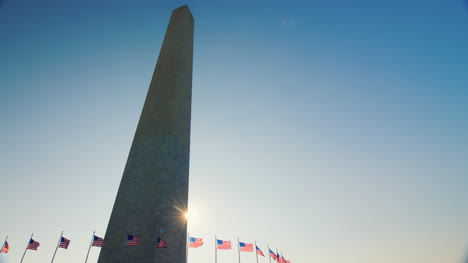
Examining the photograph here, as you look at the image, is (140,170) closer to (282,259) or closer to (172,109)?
(172,109)

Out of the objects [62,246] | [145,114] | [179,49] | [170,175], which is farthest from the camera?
[179,49]

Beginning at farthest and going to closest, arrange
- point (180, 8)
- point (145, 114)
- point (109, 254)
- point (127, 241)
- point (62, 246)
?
point (180, 8) → point (145, 114) → point (62, 246) → point (109, 254) → point (127, 241)

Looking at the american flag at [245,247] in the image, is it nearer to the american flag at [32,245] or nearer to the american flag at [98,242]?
the american flag at [98,242]

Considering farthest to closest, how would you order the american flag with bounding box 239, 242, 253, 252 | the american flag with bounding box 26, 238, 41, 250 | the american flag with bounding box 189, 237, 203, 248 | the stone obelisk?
the american flag with bounding box 239, 242, 253, 252
the american flag with bounding box 189, 237, 203, 248
the american flag with bounding box 26, 238, 41, 250
the stone obelisk

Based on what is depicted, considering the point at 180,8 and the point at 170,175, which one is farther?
the point at 180,8

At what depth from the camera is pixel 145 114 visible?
66.7 ft

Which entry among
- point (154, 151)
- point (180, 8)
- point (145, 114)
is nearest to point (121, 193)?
point (154, 151)

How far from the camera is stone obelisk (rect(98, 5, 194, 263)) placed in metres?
14.7

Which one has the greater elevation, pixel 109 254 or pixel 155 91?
pixel 155 91

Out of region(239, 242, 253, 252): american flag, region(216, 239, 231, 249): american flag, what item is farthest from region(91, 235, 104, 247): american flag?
region(239, 242, 253, 252): american flag

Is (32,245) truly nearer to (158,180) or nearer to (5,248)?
(5,248)

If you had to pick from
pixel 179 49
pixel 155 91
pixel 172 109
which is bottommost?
pixel 172 109

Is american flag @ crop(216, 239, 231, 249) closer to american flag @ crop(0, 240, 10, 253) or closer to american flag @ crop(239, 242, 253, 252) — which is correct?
american flag @ crop(239, 242, 253, 252)

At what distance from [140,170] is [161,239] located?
4895 mm
